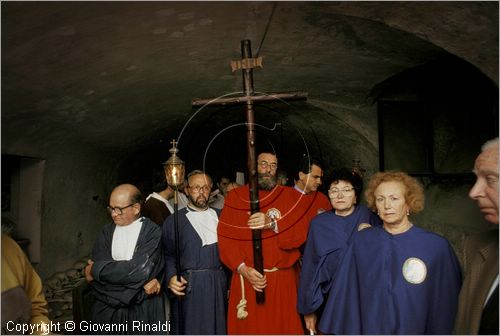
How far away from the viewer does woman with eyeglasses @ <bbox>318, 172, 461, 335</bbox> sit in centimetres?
312

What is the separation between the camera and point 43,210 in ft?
22.1

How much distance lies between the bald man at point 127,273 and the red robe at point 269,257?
717 mm

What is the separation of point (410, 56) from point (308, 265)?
296cm

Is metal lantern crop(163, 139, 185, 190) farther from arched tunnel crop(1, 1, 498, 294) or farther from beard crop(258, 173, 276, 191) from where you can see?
beard crop(258, 173, 276, 191)

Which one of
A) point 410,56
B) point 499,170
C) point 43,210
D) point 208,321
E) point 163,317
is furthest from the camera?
point 43,210

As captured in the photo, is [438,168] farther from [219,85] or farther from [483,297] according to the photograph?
[483,297]

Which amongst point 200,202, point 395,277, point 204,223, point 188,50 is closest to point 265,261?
point 204,223

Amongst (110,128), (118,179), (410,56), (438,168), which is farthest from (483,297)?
(118,179)

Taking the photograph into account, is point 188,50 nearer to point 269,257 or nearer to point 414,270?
point 269,257

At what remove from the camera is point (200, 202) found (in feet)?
15.0

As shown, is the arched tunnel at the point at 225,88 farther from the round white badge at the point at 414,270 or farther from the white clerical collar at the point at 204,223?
the round white badge at the point at 414,270

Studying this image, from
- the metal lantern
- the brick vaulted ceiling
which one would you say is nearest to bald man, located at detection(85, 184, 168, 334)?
the metal lantern

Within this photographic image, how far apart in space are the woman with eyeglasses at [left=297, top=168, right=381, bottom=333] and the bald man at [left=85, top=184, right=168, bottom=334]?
1.32 m

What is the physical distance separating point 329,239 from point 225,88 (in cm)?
352
